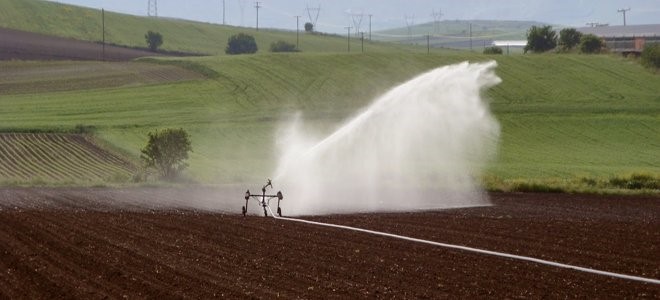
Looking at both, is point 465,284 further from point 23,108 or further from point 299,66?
point 299,66

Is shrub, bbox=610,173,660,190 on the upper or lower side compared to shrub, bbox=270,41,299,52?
lower

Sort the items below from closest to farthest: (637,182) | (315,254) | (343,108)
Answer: (315,254)
(637,182)
(343,108)

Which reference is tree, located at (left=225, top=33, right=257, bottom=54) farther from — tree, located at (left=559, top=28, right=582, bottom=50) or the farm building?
the farm building

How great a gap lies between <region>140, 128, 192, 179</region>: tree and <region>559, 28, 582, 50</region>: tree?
343ft

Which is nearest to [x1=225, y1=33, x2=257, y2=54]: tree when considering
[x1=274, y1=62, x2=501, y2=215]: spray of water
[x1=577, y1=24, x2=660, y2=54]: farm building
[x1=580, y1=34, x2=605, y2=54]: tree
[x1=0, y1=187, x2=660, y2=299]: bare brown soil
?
[x1=577, y1=24, x2=660, y2=54]: farm building

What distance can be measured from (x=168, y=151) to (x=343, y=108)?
122 ft

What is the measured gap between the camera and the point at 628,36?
6855 inches

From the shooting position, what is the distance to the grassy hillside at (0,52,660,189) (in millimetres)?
71188

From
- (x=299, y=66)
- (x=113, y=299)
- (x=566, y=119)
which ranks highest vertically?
(x=299, y=66)

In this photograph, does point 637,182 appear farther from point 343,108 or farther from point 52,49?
point 52,49

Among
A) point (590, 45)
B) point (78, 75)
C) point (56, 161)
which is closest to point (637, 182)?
point (56, 161)

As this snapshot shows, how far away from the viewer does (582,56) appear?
130 meters

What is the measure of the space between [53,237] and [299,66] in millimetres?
93695

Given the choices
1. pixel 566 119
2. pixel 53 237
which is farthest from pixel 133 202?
pixel 566 119
